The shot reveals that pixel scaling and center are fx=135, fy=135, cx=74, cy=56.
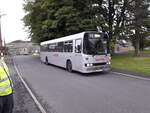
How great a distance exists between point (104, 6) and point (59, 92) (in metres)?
18.4

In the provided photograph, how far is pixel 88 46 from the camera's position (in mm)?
9109

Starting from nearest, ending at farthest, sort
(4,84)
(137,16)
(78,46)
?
(4,84)
(78,46)
(137,16)

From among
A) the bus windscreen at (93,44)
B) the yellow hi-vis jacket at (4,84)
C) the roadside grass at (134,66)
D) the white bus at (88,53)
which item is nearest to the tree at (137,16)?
the roadside grass at (134,66)

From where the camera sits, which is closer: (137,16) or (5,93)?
(5,93)

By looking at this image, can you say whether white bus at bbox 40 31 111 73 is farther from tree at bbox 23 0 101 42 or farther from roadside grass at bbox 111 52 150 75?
tree at bbox 23 0 101 42

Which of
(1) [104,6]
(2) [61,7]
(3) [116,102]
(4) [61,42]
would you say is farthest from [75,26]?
(3) [116,102]

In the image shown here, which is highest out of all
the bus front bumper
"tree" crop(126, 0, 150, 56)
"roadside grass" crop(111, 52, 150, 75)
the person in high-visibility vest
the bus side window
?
"tree" crop(126, 0, 150, 56)

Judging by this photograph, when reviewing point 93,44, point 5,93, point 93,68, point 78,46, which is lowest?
point 93,68

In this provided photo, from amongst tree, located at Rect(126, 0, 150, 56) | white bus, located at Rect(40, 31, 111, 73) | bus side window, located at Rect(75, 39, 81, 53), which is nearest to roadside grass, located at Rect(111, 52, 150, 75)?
white bus, located at Rect(40, 31, 111, 73)

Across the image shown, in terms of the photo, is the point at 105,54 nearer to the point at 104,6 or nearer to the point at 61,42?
the point at 61,42

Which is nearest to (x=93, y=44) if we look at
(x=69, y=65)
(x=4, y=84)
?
(x=69, y=65)

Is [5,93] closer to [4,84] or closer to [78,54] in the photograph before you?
[4,84]

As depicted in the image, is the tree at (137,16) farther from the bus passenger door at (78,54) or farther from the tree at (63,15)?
the bus passenger door at (78,54)

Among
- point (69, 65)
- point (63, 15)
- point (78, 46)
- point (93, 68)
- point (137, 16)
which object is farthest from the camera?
point (137, 16)
